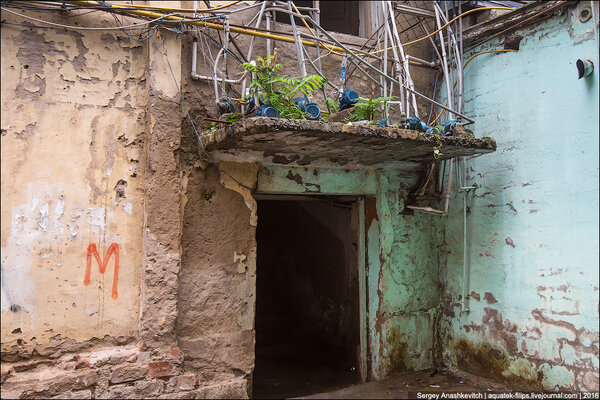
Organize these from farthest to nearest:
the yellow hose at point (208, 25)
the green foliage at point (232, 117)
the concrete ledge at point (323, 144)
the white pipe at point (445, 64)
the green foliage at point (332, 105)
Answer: the white pipe at point (445, 64) → the green foliage at point (332, 105) → the green foliage at point (232, 117) → the yellow hose at point (208, 25) → the concrete ledge at point (323, 144)

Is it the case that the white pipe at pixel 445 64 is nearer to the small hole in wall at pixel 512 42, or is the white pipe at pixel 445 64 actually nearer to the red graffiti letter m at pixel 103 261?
the small hole in wall at pixel 512 42

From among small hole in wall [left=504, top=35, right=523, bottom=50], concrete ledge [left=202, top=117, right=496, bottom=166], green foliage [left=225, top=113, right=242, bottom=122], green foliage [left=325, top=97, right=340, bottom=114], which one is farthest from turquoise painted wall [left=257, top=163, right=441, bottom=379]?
small hole in wall [left=504, top=35, right=523, bottom=50]

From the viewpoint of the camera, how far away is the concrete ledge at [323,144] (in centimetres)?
309

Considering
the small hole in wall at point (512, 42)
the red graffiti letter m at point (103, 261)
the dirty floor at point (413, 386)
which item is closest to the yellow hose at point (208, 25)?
the small hole in wall at point (512, 42)

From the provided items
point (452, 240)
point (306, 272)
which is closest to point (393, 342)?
point (452, 240)

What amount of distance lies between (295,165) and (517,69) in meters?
2.24

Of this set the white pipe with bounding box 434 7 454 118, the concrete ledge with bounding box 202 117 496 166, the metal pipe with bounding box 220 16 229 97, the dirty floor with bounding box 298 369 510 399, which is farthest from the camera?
the white pipe with bounding box 434 7 454 118

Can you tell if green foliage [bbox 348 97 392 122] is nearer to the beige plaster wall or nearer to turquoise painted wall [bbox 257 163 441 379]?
turquoise painted wall [bbox 257 163 441 379]

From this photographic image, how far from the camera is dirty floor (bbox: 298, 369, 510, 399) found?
13.1 ft

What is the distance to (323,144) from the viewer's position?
11.7 feet

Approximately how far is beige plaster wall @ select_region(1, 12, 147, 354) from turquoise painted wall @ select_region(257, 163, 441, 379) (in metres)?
1.71

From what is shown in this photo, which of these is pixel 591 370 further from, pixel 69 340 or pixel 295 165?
pixel 69 340

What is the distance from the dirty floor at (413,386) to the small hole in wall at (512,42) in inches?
124

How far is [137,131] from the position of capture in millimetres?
3523
